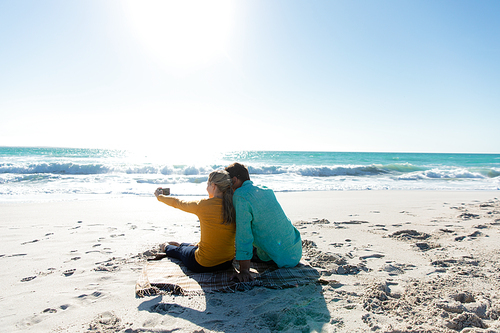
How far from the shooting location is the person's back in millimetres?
2617

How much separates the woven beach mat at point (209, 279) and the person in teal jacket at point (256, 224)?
0.49ft

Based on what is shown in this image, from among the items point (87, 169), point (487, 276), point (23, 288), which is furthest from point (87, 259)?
point (87, 169)

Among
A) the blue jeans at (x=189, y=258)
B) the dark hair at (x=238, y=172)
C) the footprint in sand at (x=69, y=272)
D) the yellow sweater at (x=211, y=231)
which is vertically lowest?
the footprint in sand at (x=69, y=272)

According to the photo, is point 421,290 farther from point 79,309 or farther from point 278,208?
point 79,309

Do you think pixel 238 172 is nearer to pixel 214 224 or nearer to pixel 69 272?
pixel 214 224

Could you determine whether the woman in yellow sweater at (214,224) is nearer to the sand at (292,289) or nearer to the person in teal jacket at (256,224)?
the person in teal jacket at (256,224)

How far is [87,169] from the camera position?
20.2 meters

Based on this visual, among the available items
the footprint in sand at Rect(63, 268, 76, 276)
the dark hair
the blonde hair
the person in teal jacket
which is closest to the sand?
the footprint in sand at Rect(63, 268, 76, 276)

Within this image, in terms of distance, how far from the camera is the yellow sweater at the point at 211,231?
8.92ft

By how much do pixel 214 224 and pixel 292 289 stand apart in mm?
998

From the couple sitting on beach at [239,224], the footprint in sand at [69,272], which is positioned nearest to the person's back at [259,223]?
the couple sitting on beach at [239,224]

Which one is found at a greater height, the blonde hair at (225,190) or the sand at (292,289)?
the blonde hair at (225,190)

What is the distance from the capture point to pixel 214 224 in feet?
9.09

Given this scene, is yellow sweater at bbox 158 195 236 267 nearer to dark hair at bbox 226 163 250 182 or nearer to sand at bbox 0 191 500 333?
dark hair at bbox 226 163 250 182
